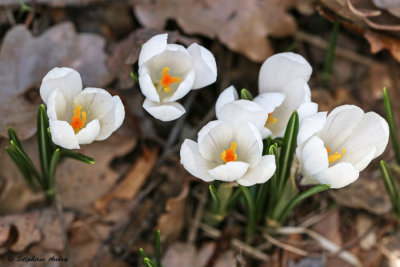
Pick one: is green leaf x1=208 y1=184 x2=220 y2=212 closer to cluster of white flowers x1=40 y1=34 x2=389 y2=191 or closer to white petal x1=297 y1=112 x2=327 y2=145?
cluster of white flowers x1=40 y1=34 x2=389 y2=191

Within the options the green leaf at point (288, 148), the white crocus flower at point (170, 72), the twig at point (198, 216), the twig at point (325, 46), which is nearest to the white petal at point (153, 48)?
the white crocus flower at point (170, 72)

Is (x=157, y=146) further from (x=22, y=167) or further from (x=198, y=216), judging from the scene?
(x=22, y=167)

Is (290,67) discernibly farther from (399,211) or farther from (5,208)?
(5,208)

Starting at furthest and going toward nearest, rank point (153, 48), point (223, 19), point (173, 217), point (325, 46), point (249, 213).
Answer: point (325, 46) → point (223, 19) → point (173, 217) → point (249, 213) → point (153, 48)

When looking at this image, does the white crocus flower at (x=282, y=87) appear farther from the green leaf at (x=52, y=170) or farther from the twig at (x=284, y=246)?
the green leaf at (x=52, y=170)

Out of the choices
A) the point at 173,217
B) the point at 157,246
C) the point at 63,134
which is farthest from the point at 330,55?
the point at 63,134
